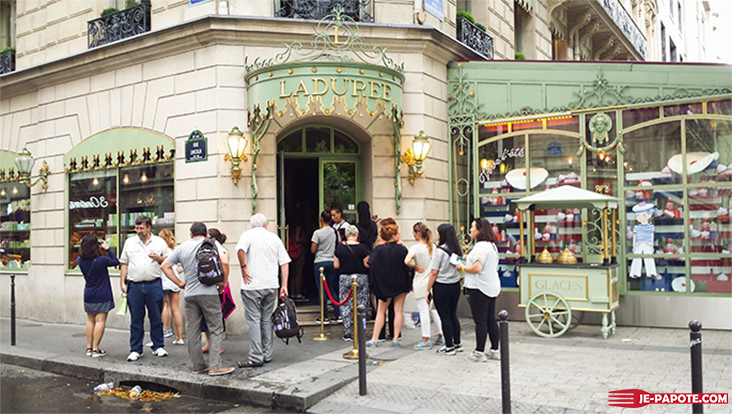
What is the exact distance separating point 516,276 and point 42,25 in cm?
1173

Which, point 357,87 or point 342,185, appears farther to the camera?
point 342,185

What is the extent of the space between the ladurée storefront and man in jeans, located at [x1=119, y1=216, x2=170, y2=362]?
601 cm

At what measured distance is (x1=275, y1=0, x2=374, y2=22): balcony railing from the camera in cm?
1112

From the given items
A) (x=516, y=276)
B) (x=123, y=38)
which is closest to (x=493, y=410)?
(x=516, y=276)

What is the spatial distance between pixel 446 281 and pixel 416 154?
135 inches

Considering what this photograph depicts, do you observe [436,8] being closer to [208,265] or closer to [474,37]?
[474,37]

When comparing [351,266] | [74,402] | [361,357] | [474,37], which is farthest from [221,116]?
[474,37]

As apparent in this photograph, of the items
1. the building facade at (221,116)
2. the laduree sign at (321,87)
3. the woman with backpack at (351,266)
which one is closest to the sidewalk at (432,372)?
the woman with backpack at (351,266)

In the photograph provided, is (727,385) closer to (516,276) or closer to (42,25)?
(516,276)

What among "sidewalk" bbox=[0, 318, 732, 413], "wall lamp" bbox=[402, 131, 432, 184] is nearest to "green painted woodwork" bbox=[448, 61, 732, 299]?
"wall lamp" bbox=[402, 131, 432, 184]

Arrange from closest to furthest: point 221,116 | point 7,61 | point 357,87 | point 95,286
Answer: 1. point 95,286
2. point 357,87
3. point 221,116
4. point 7,61

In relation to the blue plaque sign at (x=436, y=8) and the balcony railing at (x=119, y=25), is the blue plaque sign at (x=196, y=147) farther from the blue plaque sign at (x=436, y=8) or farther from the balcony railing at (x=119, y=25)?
the blue plaque sign at (x=436, y=8)

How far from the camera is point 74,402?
704 centimetres

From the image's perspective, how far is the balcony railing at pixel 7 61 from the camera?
48.1ft
